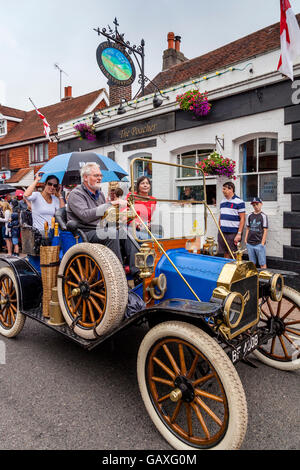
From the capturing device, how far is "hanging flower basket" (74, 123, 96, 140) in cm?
1030

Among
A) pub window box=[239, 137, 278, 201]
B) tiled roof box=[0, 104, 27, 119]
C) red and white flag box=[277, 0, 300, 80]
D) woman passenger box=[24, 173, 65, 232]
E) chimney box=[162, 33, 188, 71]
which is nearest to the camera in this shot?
woman passenger box=[24, 173, 65, 232]

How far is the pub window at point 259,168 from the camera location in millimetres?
6703

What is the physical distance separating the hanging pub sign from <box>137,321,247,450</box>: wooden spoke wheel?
781 cm

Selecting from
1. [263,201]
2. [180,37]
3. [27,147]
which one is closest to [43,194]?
[263,201]

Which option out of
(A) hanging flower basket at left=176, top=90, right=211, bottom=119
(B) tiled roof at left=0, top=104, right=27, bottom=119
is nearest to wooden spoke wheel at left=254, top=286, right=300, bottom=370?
(A) hanging flower basket at left=176, top=90, right=211, bottom=119

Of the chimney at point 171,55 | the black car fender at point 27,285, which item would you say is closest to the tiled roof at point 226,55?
Result: the chimney at point 171,55

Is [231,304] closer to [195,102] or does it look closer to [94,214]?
[94,214]

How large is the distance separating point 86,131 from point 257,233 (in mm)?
6658

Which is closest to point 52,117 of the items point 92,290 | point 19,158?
point 19,158

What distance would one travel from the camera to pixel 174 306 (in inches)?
86.1

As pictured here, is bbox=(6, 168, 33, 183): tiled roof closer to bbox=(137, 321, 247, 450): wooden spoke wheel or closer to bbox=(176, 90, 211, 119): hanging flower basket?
bbox=(176, 90, 211, 119): hanging flower basket

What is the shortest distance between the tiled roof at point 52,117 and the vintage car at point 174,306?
16.4 m

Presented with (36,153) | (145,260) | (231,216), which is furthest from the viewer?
(36,153)
